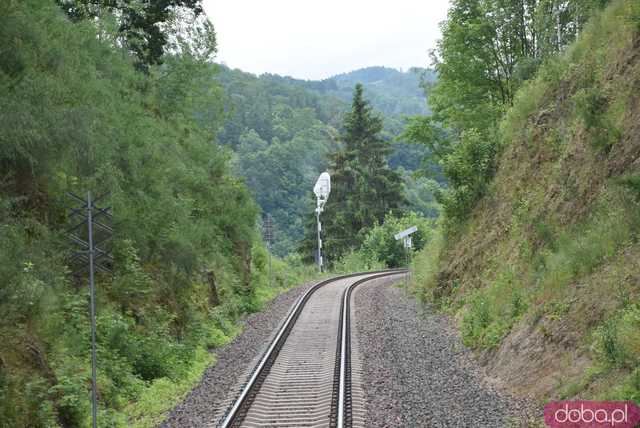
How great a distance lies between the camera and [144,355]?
1348 cm

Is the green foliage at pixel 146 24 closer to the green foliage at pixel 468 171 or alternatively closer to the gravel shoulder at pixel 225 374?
the gravel shoulder at pixel 225 374

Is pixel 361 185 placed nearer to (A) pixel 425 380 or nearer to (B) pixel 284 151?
(A) pixel 425 380

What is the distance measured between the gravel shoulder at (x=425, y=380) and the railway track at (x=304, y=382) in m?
0.37

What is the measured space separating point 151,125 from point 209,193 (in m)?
4.18

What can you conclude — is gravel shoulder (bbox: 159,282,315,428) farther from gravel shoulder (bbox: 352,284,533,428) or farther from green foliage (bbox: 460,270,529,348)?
green foliage (bbox: 460,270,529,348)

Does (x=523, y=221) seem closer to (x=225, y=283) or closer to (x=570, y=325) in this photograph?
(x=570, y=325)

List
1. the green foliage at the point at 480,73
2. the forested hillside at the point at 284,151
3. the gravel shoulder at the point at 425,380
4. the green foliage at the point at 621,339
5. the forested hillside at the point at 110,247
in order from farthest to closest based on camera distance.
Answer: the forested hillside at the point at 284,151
the green foliage at the point at 480,73
the forested hillside at the point at 110,247
the gravel shoulder at the point at 425,380
the green foliage at the point at 621,339

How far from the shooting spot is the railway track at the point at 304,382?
1038cm

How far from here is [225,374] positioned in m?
14.1

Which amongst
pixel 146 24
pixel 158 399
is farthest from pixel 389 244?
pixel 158 399

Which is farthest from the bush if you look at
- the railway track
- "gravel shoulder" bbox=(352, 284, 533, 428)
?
the railway track

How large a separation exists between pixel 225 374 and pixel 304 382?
85.9 inches

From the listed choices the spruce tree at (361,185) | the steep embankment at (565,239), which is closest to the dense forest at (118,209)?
the steep embankment at (565,239)

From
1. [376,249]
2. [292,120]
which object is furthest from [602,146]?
[292,120]
